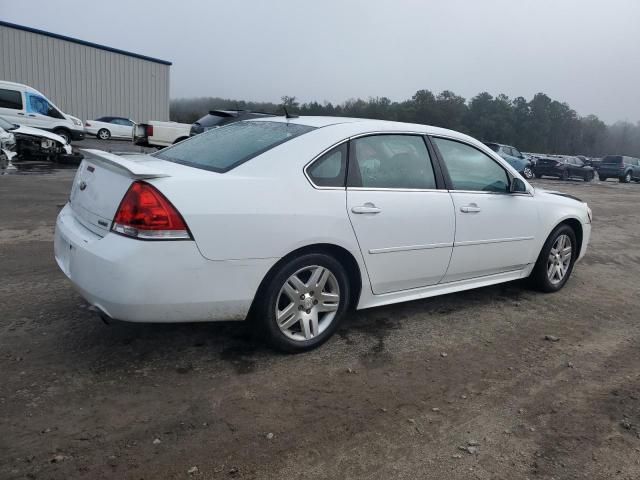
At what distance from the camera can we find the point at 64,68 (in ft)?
98.8

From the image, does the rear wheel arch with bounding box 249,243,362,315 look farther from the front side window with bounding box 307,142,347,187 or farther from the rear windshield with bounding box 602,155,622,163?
the rear windshield with bounding box 602,155,622,163

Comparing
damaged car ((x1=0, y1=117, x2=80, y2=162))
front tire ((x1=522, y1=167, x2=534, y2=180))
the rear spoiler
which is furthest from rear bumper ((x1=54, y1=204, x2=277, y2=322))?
front tire ((x1=522, y1=167, x2=534, y2=180))

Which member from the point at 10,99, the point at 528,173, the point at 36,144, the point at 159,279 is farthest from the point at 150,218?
the point at 528,173

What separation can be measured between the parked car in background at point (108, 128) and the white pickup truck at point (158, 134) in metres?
9.44

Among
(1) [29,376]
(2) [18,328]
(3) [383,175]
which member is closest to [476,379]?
(3) [383,175]

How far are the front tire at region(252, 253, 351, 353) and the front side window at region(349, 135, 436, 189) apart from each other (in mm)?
631

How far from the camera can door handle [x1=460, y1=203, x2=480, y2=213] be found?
412cm

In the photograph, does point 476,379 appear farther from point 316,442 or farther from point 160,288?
point 160,288

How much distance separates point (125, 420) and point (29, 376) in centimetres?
74

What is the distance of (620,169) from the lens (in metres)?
32.1

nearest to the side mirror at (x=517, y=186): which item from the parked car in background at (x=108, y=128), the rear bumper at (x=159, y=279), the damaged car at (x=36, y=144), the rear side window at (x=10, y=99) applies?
the rear bumper at (x=159, y=279)

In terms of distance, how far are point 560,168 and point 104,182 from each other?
94.9 feet

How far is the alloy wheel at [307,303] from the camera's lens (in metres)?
3.32

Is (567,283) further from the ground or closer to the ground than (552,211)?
closer to the ground
